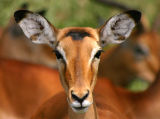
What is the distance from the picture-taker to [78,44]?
4.09m

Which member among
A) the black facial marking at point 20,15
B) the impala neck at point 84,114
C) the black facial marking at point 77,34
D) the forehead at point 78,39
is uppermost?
the black facial marking at point 20,15

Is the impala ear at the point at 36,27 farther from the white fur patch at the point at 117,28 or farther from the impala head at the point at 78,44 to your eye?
the white fur patch at the point at 117,28

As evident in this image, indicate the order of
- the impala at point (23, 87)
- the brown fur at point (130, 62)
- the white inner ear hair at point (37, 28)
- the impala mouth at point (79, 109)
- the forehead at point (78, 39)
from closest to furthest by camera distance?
the impala mouth at point (79, 109)
the forehead at point (78, 39)
the white inner ear hair at point (37, 28)
the impala at point (23, 87)
the brown fur at point (130, 62)

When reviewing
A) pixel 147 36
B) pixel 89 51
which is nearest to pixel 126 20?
pixel 89 51

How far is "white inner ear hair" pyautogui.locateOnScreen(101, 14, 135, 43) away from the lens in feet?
14.6

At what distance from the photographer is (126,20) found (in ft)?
14.9

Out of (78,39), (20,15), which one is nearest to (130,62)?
(20,15)

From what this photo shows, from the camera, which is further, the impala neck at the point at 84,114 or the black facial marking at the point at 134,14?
the black facial marking at the point at 134,14

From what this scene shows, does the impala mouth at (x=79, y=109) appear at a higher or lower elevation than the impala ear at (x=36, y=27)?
lower

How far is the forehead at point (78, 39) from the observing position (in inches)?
160

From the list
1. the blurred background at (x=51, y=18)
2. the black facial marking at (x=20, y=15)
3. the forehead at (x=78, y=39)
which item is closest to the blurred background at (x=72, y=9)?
the blurred background at (x=51, y=18)

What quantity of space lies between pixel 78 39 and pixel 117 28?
55 cm

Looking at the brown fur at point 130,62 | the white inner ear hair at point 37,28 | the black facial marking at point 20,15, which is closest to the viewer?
the black facial marking at point 20,15

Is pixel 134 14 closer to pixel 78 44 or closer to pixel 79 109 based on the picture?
pixel 78 44
